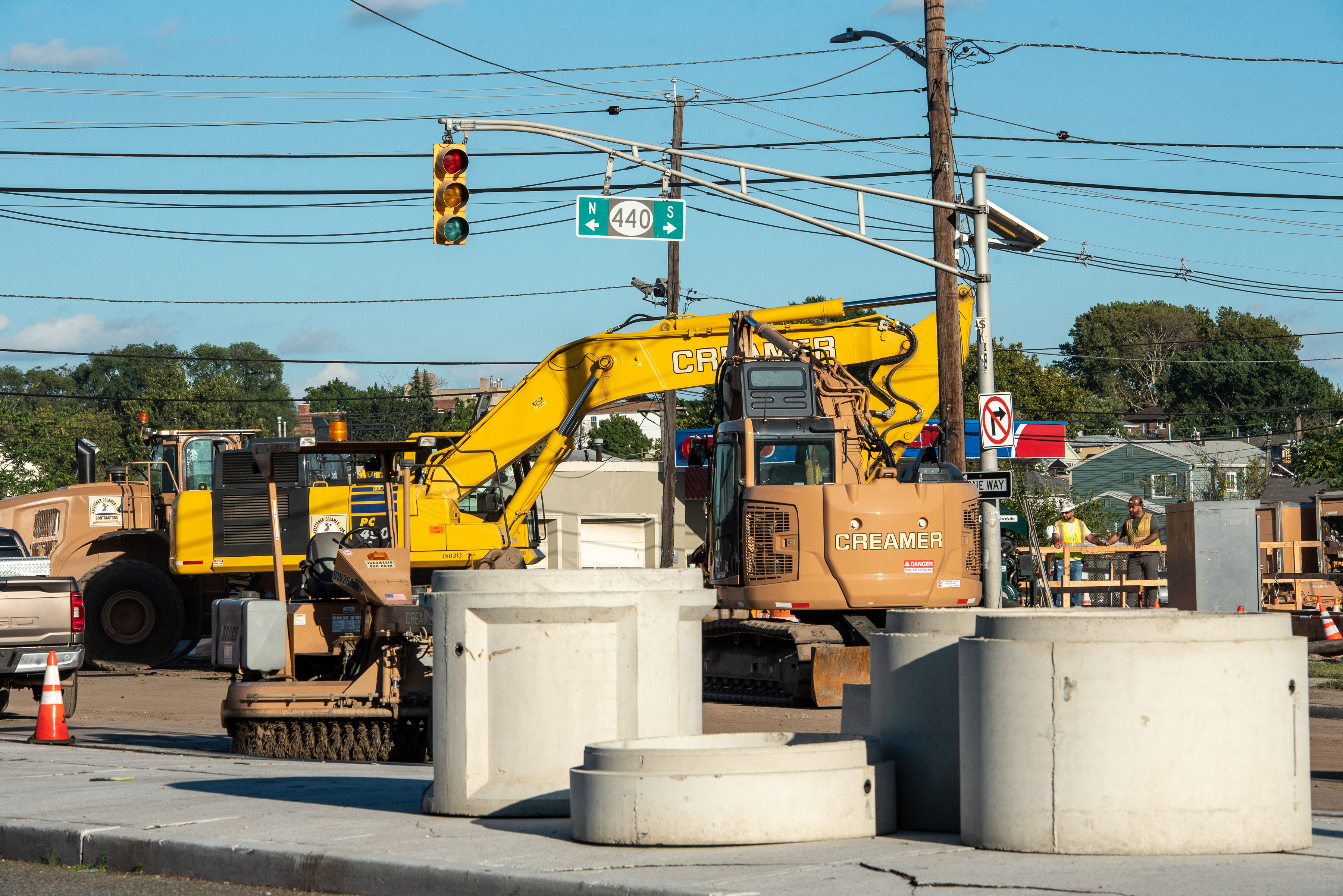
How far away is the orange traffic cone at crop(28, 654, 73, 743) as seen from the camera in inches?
512

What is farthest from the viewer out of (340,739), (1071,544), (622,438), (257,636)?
(622,438)

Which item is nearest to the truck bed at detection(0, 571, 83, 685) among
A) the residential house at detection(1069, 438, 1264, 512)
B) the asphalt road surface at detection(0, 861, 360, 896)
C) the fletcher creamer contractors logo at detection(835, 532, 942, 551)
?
the asphalt road surface at detection(0, 861, 360, 896)

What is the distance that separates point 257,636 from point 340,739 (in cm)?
110

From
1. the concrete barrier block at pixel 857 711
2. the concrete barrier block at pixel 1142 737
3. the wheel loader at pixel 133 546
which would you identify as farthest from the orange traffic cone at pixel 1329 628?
the wheel loader at pixel 133 546

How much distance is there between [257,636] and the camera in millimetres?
12203

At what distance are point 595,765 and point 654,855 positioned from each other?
512mm

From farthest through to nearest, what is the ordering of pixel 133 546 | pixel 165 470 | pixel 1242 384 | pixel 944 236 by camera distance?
pixel 1242 384, pixel 133 546, pixel 165 470, pixel 944 236

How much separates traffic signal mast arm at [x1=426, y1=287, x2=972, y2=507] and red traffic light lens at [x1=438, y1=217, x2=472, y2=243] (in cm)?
423

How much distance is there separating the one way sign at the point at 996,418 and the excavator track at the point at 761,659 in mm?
3583

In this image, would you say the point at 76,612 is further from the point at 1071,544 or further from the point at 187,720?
the point at 1071,544

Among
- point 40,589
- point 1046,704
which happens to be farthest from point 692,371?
point 1046,704

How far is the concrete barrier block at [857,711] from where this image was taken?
7.86m

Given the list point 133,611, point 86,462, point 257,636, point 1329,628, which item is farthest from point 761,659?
point 86,462

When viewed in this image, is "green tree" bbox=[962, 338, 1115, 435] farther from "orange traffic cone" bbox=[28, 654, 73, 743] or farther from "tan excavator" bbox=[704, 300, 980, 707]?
"orange traffic cone" bbox=[28, 654, 73, 743]
